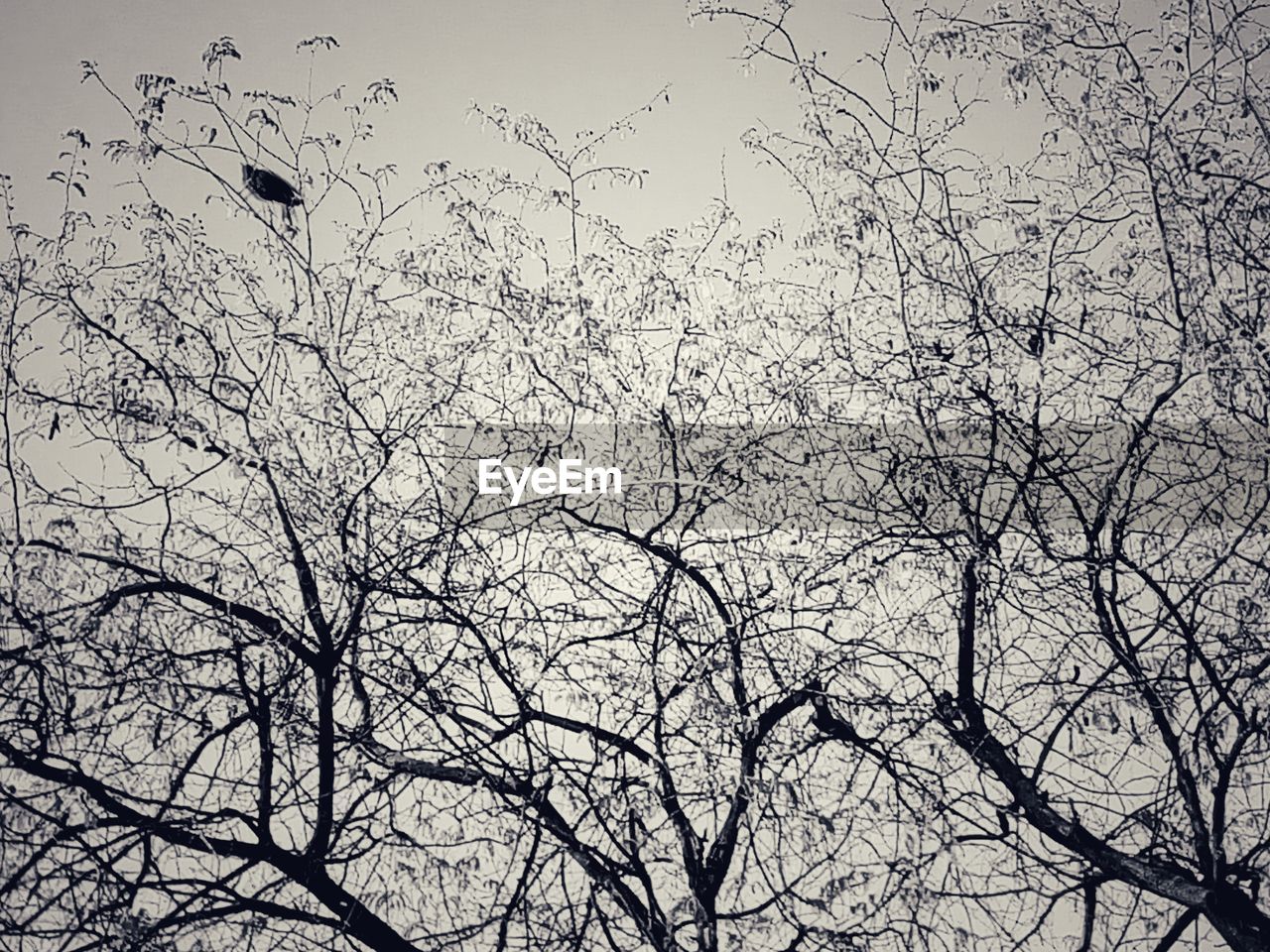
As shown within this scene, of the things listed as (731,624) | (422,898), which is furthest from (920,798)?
(422,898)

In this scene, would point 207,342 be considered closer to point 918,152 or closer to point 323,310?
point 323,310

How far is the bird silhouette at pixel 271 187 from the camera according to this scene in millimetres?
2375

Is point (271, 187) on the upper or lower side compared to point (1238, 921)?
upper

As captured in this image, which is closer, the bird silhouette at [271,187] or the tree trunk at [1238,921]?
the tree trunk at [1238,921]

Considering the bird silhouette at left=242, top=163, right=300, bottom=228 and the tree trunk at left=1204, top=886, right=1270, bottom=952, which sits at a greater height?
the bird silhouette at left=242, top=163, right=300, bottom=228

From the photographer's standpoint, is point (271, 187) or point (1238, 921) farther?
point (271, 187)

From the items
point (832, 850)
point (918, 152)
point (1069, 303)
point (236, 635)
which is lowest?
point (832, 850)

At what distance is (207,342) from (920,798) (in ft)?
5.27

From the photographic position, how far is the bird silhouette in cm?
238

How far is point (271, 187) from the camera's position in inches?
93.7

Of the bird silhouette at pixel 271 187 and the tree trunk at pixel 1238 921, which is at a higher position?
the bird silhouette at pixel 271 187

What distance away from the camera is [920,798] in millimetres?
2176

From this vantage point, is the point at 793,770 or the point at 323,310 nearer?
the point at 793,770

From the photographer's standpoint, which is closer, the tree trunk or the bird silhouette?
the tree trunk
